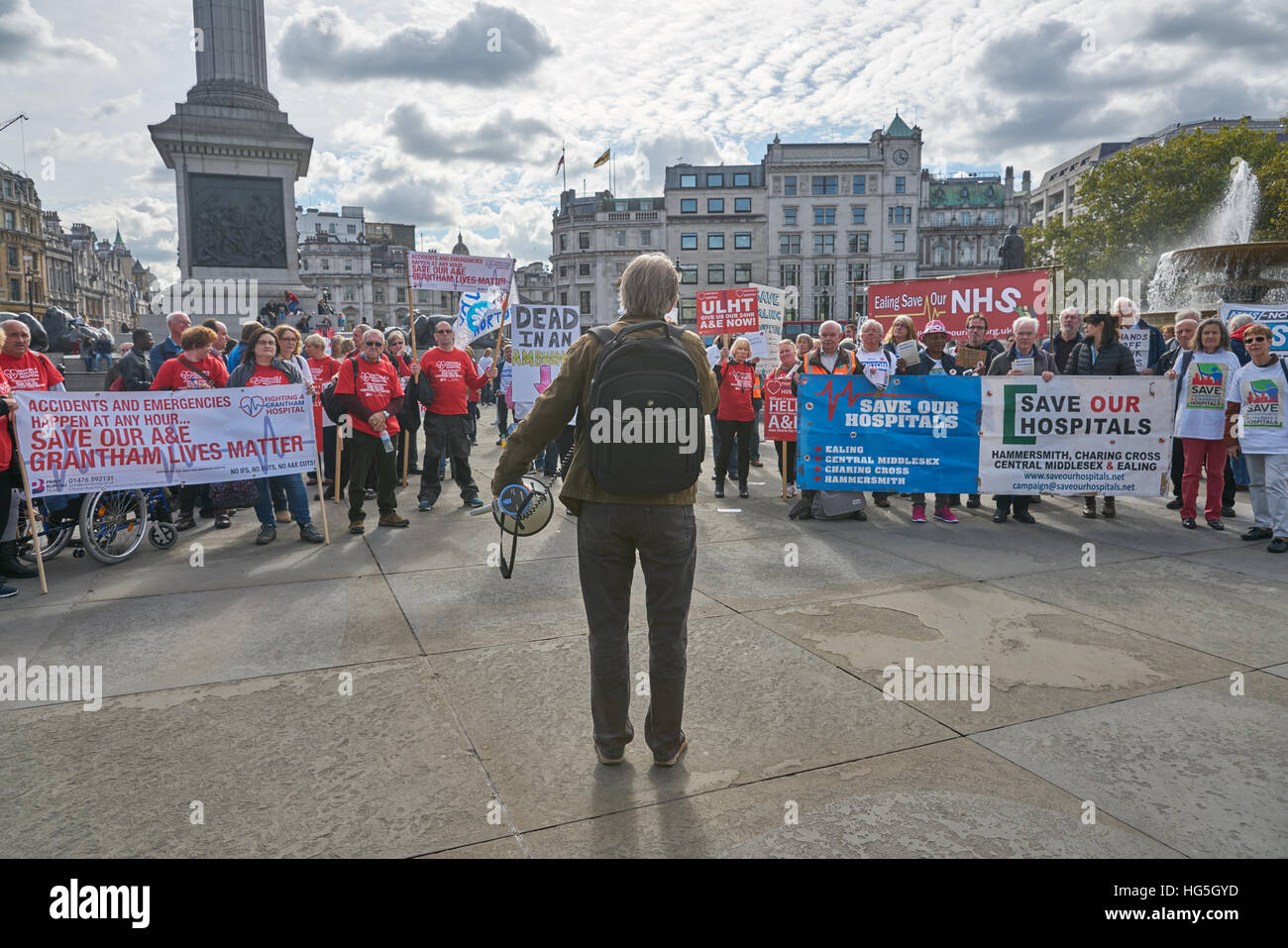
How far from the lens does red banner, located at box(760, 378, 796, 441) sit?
36.0 feet

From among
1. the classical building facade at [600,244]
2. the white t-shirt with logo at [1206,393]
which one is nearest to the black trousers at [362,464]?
the white t-shirt with logo at [1206,393]

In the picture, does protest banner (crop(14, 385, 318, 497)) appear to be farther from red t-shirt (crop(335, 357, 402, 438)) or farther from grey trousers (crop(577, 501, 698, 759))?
grey trousers (crop(577, 501, 698, 759))

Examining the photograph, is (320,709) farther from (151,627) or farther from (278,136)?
(278,136)

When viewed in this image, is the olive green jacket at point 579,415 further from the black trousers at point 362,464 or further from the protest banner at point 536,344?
the protest banner at point 536,344

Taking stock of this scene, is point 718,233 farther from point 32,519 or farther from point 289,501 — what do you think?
point 32,519

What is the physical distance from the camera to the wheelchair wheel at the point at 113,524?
709 cm

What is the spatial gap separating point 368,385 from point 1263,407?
8962 millimetres

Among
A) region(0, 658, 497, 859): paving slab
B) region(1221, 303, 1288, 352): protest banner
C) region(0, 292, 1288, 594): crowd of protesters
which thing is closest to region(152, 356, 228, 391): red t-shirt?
region(0, 292, 1288, 594): crowd of protesters

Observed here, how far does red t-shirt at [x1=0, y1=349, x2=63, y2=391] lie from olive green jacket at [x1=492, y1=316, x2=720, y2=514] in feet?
19.9

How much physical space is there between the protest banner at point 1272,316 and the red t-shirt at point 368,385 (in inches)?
435

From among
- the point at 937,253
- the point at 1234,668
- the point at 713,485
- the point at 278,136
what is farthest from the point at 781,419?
the point at 937,253

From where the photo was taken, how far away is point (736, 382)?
10.4 metres

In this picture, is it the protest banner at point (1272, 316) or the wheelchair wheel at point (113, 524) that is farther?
the protest banner at point (1272, 316)

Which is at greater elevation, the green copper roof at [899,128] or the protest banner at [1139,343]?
the green copper roof at [899,128]
